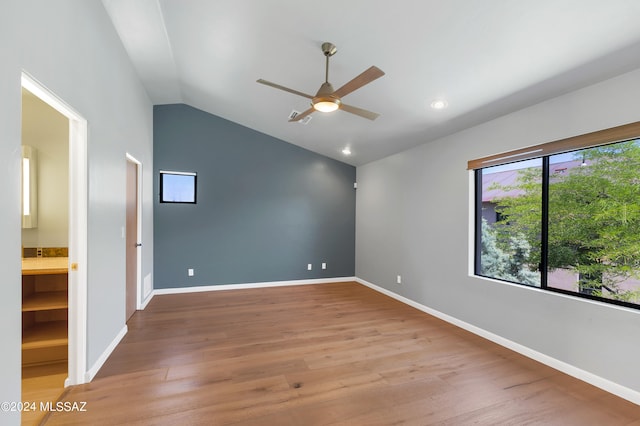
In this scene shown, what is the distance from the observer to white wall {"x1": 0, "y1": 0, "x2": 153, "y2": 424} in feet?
4.58

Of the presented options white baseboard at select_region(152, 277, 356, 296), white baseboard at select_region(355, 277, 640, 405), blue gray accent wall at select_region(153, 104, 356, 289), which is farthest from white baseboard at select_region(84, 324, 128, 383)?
white baseboard at select_region(355, 277, 640, 405)

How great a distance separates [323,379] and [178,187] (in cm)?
411

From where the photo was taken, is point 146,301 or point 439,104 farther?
point 146,301

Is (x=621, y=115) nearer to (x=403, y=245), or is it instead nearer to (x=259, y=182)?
(x=403, y=245)

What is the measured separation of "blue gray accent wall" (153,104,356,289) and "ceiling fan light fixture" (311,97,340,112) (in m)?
3.17

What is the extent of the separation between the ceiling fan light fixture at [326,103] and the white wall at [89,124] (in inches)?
71.3

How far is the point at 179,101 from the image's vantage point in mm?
4895

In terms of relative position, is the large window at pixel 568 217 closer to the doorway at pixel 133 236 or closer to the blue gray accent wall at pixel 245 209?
the blue gray accent wall at pixel 245 209

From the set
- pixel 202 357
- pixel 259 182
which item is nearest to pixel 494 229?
pixel 202 357

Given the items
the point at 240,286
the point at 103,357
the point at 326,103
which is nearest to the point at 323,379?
the point at 103,357

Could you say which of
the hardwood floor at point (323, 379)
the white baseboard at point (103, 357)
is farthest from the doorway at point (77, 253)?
the hardwood floor at point (323, 379)

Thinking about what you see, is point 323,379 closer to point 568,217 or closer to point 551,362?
point 551,362

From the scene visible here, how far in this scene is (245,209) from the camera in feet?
17.9

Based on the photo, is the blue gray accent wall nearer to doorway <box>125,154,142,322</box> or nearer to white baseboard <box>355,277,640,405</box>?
doorway <box>125,154,142,322</box>
